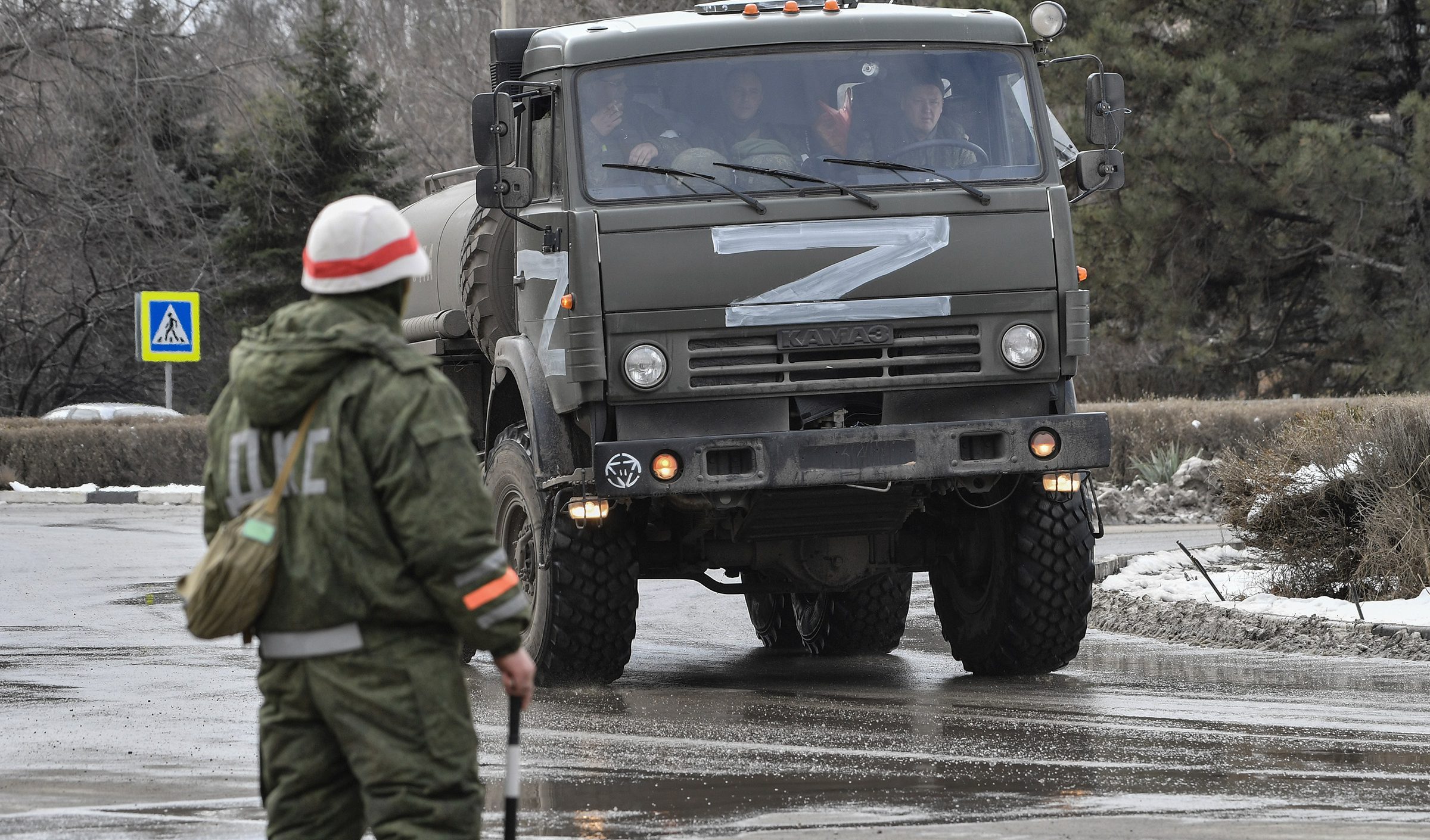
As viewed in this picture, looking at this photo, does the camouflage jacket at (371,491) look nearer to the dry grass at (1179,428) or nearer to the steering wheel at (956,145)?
the steering wheel at (956,145)

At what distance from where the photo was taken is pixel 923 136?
28.3ft

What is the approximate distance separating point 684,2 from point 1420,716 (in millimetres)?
31808

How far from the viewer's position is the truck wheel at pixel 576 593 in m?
8.56

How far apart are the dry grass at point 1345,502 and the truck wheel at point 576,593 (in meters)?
4.29

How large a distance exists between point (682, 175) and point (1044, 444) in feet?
6.45

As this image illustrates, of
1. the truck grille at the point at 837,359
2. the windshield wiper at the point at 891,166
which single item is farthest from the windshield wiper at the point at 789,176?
the truck grille at the point at 837,359

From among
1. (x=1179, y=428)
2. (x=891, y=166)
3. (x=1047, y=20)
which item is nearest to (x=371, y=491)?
(x=891, y=166)

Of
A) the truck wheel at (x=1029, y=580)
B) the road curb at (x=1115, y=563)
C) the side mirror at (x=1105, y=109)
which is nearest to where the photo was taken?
the truck wheel at (x=1029, y=580)

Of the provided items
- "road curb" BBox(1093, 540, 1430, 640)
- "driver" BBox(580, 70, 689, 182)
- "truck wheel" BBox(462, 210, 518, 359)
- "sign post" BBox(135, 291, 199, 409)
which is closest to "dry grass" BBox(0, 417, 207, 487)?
"sign post" BBox(135, 291, 199, 409)

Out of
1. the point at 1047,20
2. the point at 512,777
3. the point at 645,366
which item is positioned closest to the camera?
the point at 512,777

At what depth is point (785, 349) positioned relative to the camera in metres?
8.25

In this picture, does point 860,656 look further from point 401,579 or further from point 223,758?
point 401,579

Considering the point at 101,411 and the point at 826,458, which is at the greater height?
the point at 101,411

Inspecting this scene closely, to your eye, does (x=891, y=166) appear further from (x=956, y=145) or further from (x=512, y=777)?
(x=512, y=777)
